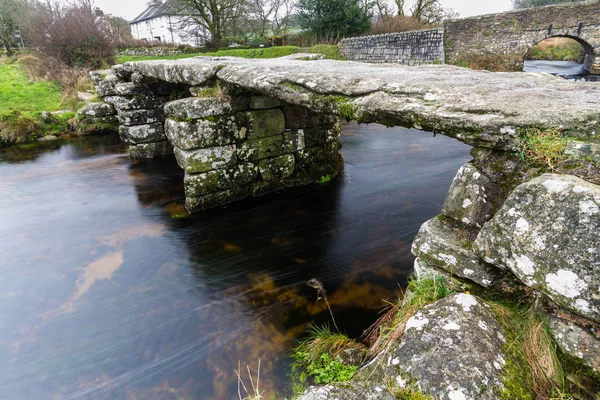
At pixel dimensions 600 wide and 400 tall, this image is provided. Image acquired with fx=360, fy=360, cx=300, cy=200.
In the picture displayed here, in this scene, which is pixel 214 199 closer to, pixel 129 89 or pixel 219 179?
pixel 219 179

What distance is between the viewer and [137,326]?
3.92 m

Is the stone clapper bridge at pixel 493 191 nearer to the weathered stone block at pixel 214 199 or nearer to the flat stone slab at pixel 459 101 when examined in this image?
the flat stone slab at pixel 459 101

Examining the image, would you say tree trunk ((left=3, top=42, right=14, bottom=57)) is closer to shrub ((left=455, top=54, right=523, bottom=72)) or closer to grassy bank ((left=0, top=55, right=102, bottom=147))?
grassy bank ((left=0, top=55, right=102, bottom=147))

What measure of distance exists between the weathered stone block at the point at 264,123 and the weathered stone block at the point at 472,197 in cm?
418

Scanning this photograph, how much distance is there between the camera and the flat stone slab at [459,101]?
2249 millimetres

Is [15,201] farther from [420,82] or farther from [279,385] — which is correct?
[420,82]

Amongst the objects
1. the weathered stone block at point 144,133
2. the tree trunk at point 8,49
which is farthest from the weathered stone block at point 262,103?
the tree trunk at point 8,49

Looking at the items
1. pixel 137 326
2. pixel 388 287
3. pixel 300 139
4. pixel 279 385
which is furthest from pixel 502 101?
pixel 300 139

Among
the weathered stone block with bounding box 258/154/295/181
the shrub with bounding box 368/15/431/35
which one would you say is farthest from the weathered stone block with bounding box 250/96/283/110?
the shrub with bounding box 368/15/431/35

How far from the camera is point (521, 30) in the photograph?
1510 cm

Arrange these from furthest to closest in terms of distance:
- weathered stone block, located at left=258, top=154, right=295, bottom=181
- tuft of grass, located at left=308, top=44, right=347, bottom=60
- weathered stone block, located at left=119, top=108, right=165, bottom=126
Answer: tuft of grass, located at left=308, top=44, right=347, bottom=60, weathered stone block, located at left=119, top=108, right=165, bottom=126, weathered stone block, located at left=258, top=154, right=295, bottom=181

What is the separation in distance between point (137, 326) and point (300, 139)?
4.23 metres

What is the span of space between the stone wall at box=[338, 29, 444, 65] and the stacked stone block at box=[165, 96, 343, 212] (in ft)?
39.5

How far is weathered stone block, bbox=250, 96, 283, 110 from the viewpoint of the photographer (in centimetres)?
606
